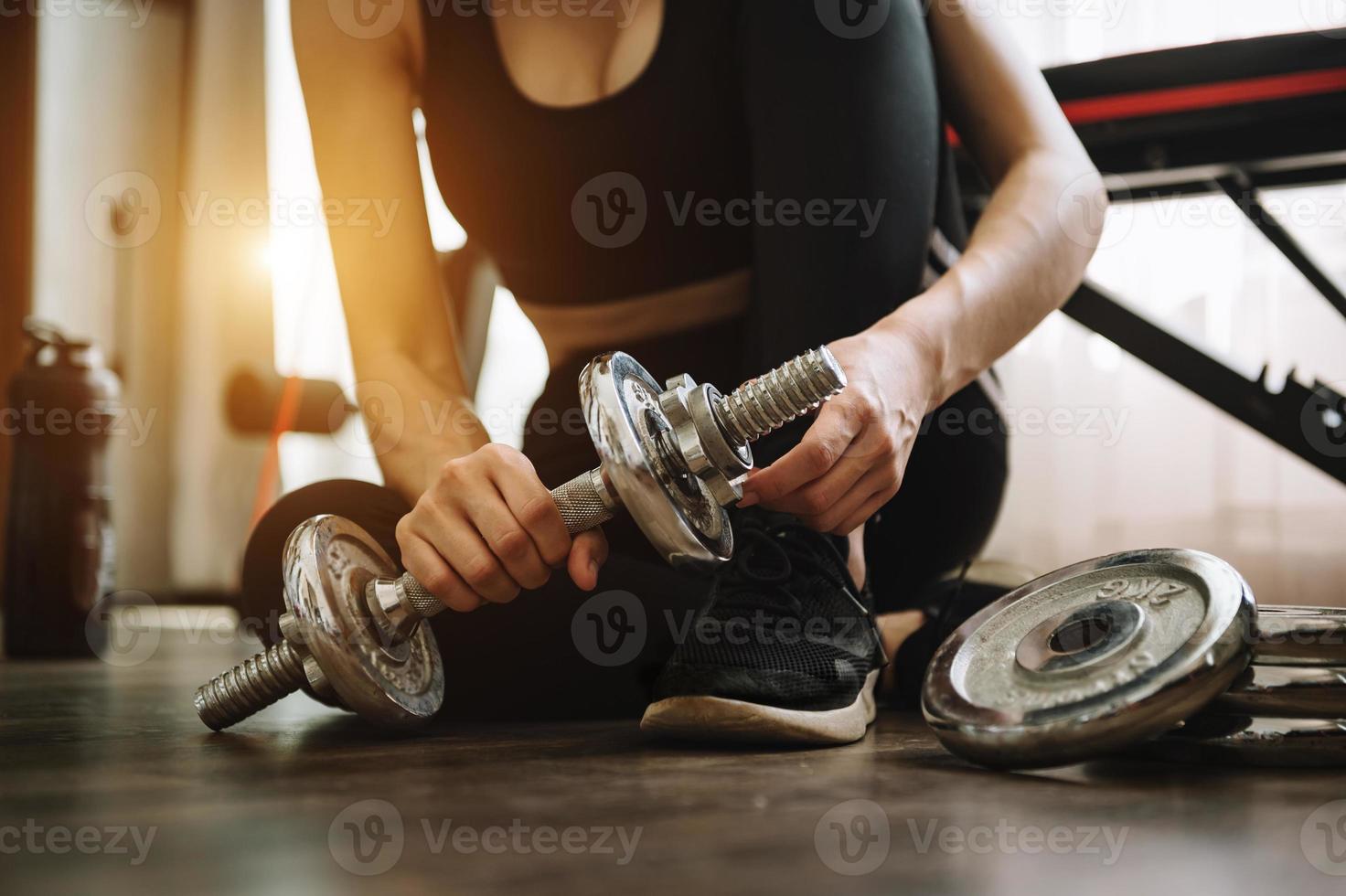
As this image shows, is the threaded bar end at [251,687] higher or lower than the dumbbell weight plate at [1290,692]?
lower

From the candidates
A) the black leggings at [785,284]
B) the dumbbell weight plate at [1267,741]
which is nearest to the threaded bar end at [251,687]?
the black leggings at [785,284]

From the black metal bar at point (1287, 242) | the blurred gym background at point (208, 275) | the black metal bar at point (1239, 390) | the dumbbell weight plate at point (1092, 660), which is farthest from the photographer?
the blurred gym background at point (208, 275)

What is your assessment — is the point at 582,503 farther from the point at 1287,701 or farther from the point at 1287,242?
the point at 1287,242

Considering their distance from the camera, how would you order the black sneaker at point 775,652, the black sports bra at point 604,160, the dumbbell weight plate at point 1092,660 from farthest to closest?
the black sports bra at point 604,160
the black sneaker at point 775,652
the dumbbell weight plate at point 1092,660

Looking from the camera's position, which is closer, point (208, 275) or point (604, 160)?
point (604, 160)

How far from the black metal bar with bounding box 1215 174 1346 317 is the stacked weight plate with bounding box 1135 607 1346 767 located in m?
0.83

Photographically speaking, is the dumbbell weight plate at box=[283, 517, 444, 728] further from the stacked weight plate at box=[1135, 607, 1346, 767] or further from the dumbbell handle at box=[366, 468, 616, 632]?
the stacked weight plate at box=[1135, 607, 1346, 767]

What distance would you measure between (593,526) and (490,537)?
0.19 ft

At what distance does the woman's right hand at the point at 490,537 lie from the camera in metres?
0.55

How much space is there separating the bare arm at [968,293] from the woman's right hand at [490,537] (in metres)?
0.11

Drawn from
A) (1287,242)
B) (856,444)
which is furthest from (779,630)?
(1287,242)

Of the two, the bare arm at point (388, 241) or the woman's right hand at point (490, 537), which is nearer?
the woman's right hand at point (490, 537)

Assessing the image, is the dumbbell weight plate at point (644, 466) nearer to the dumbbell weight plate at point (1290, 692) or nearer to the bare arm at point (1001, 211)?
the bare arm at point (1001, 211)

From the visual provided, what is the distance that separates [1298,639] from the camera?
1.78 feet
